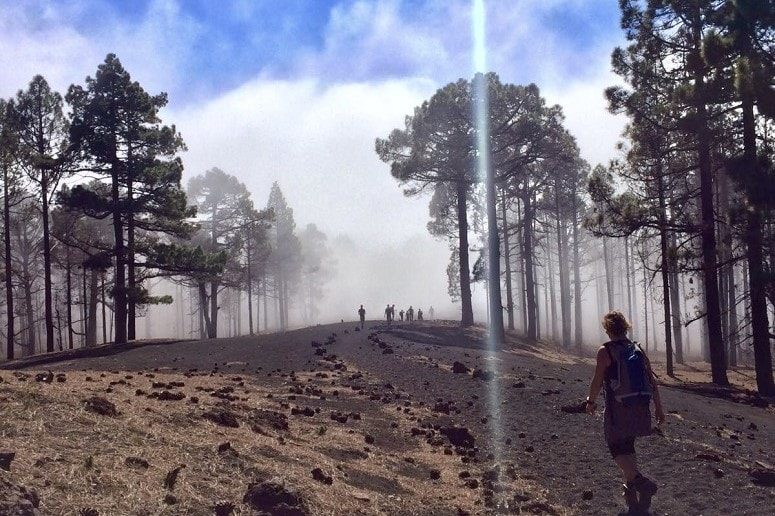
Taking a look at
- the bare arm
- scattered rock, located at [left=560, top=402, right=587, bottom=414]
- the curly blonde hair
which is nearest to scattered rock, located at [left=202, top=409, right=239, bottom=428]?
the bare arm

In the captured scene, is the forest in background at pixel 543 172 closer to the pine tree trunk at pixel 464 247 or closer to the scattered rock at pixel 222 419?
the pine tree trunk at pixel 464 247

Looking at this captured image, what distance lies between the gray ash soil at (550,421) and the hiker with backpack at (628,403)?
0.60 meters

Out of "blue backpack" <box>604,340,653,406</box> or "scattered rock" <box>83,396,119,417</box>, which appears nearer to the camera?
"blue backpack" <box>604,340,653,406</box>

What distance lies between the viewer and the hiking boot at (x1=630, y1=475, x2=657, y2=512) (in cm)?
663

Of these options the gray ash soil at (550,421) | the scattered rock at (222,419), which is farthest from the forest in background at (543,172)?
the scattered rock at (222,419)

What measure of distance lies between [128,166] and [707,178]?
79.2ft

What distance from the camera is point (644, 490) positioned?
6641 millimetres

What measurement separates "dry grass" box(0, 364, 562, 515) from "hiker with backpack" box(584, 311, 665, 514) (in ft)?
4.49

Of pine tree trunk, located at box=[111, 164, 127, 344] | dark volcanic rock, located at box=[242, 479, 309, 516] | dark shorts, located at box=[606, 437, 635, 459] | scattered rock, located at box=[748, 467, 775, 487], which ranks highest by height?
pine tree trunk, located at box=[111, 164, 127, 344]

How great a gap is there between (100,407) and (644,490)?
6.37 m

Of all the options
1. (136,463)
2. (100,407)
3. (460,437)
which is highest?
(100,407)

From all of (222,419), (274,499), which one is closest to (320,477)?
(274,499)

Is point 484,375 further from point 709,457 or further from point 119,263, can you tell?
point 119,263

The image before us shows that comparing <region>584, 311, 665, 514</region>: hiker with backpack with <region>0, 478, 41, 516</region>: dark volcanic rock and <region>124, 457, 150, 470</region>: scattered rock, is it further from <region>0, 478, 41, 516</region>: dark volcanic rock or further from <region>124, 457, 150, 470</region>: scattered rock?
<region>0, 478, 41, 516</region>: dark volcanic rock
